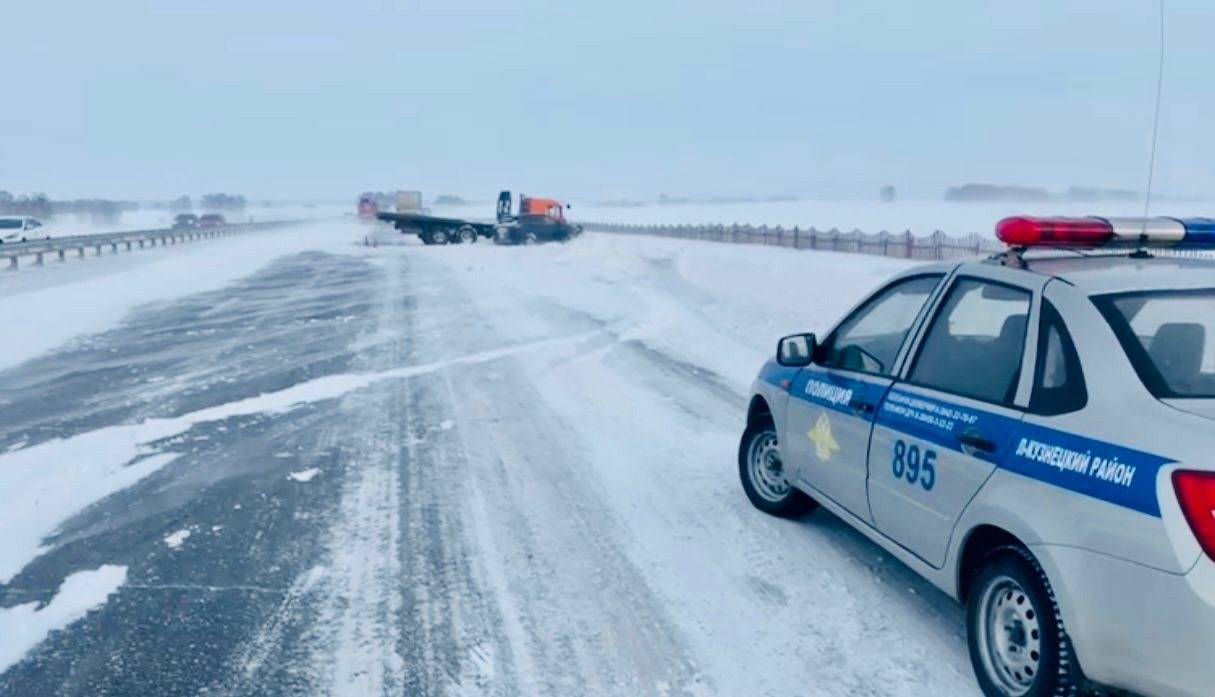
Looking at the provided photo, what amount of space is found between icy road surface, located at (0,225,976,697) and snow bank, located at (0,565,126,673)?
14 mm

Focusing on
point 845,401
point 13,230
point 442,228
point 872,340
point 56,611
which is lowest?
point 56,611

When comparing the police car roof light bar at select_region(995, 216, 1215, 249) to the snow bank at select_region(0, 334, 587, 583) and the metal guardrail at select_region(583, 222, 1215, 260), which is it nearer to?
the snow bank at select_region(0, 334, 587, 583)

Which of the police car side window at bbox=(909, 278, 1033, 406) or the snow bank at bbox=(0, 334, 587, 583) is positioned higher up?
the police car side window at bbox=(909, 278, 1033, 406)

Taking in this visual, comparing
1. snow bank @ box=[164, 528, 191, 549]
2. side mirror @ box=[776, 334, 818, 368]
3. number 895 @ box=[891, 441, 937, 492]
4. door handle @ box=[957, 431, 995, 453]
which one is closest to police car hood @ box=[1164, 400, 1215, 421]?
door handle @ box=[957, 431, 995, 453]

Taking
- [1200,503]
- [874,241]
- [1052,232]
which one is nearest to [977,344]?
[1052,232]

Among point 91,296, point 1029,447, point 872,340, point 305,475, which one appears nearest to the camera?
point 1029,447

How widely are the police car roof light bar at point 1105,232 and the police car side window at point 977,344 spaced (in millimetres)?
243

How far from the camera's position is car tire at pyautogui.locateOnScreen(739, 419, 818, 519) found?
548cm

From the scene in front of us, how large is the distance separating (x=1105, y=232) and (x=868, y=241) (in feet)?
103

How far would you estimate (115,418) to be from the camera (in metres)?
8.15

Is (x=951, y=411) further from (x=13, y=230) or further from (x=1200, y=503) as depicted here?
(x=13, y=230)

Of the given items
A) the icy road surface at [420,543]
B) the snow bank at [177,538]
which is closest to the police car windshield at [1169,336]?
the icy road surface at [420,543]

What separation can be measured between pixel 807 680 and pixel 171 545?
3696mm

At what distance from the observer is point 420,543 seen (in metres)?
5.19
